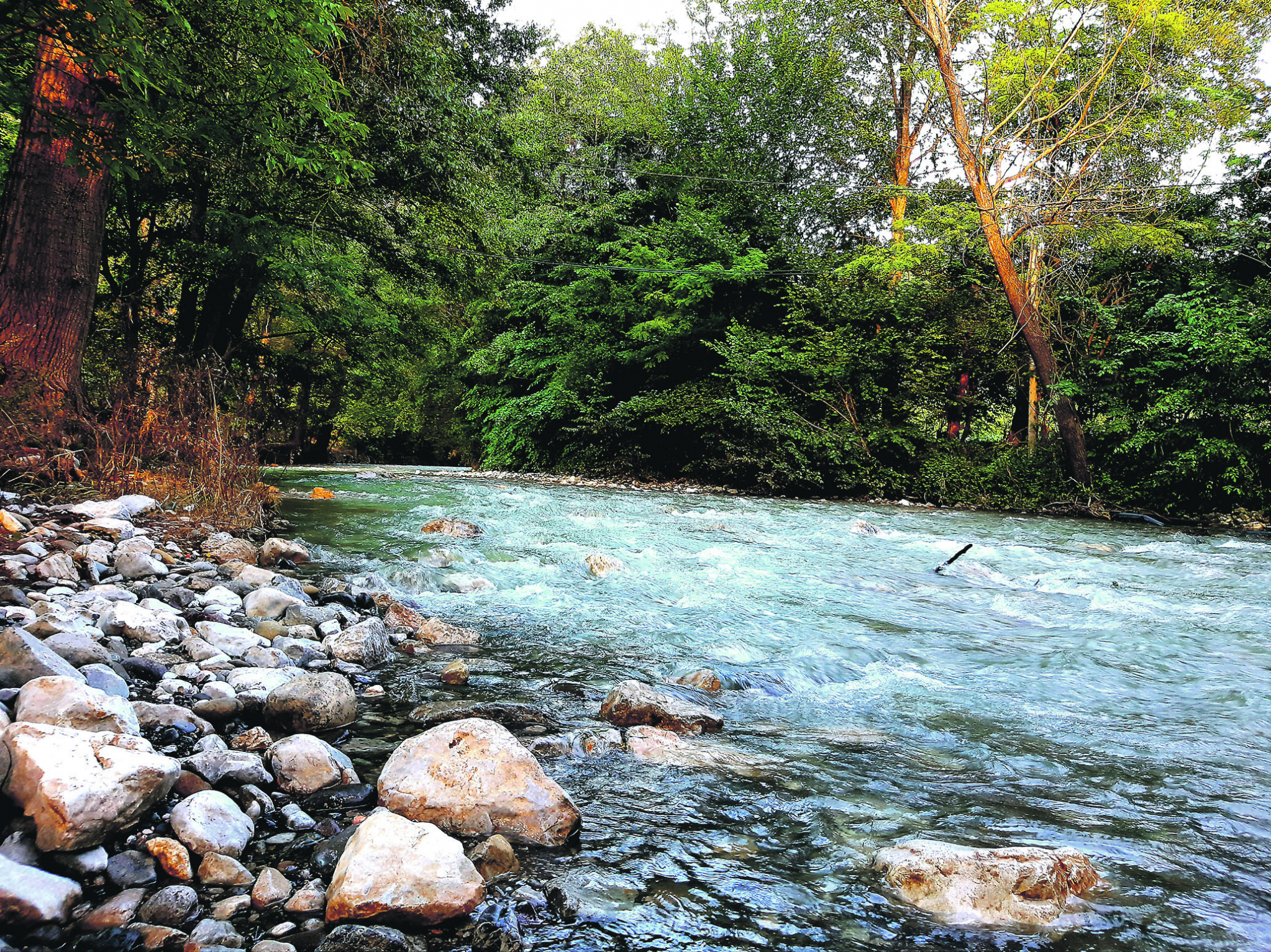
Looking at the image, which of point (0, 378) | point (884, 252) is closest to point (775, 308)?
point (884, 252)

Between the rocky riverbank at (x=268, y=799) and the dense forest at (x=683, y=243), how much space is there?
1.90 m

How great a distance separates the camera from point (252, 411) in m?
8.15

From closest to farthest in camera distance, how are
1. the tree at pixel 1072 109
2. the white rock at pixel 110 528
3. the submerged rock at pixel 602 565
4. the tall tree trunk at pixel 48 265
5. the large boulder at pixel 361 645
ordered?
the large boulder at pixel 361 645 → the white rock at pixel 110 528 → the tall tree trunk at pixel 48 265 → the submerged rock at pixel 602 565 → the tree at pixel 1072 109

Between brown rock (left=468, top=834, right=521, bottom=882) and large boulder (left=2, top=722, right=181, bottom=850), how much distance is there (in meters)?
A: 0.90

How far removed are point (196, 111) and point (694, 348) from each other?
1450 cm

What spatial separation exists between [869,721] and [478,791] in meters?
2.01

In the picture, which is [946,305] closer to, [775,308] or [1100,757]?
[775,308]

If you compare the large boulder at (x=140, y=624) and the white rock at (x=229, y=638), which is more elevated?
the large boulder at (x=140, y=624)

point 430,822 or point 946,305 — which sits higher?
point 946,305

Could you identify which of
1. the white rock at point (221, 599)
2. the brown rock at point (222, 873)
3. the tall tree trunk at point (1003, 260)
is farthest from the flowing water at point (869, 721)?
the tall tree trunk at point (1003, 260)

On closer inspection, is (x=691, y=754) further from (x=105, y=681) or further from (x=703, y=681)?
(x=105, y=681)

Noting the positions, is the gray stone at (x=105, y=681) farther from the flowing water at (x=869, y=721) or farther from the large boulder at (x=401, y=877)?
the large boulder at (x=401, y=877)

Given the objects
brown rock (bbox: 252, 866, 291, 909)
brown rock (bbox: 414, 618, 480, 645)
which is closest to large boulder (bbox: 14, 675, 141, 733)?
brown rock (bbox: 252, 866, 291, 909)

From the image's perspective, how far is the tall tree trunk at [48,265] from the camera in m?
5.18
